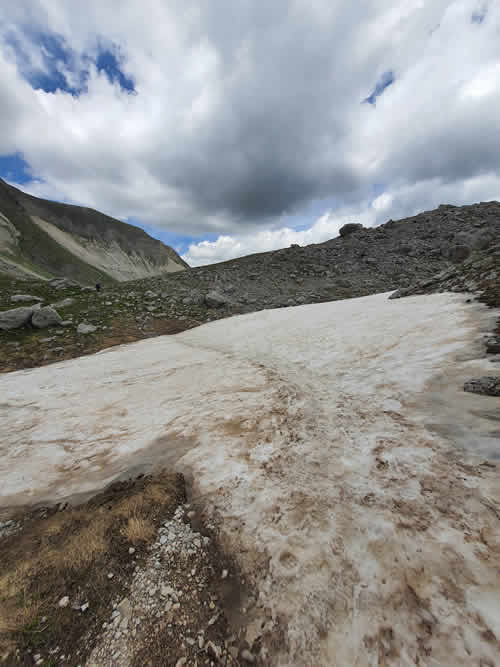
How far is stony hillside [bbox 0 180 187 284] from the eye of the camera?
9419cm

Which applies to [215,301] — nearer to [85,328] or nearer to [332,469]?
[85,328]

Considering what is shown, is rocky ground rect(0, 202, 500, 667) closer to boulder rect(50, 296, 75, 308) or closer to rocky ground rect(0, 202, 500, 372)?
rocky ground rect(0, 202, 500, 372)

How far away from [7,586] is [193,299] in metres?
28.7

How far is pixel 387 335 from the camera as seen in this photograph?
11008 millimetres

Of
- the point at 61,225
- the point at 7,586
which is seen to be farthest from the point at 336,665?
the point at 61,225

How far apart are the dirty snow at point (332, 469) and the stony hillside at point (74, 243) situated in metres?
92.0

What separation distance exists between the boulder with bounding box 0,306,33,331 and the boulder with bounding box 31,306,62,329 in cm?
49

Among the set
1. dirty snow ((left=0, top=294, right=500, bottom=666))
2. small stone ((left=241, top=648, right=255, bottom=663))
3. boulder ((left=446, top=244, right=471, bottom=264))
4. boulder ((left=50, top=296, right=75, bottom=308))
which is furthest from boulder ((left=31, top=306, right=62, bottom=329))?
boulder ((left=446, top=244, right=471, bottom=264))

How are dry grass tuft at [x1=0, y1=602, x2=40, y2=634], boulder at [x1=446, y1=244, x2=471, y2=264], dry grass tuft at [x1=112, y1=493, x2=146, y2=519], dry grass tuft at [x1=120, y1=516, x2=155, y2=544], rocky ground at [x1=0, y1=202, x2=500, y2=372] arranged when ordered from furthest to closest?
boulder at [x1=446, y1=244, x2=471, y2=264], rocky ground at [x1=0, y1=202, x2=500, y2=372], dry grass tuft at [x1=112, y1=493, x2=146, y2=519], dry grass tuft at [x1=120, y1=516, x2=155, y2=544], dry grass tuft at [x1=0, y1=602, x2=40, y2=634]

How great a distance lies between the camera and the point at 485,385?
5473 millimetres

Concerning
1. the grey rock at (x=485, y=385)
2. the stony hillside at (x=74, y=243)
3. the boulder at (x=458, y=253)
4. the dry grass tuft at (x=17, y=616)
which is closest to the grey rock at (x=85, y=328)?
the dry grass tuft at (x=17, y=616)

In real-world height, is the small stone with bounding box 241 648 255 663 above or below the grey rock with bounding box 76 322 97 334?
below

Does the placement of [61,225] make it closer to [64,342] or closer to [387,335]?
[64,342]

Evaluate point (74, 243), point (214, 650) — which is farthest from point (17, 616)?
point (74, 243)
